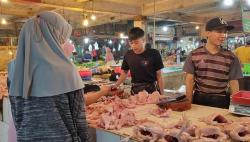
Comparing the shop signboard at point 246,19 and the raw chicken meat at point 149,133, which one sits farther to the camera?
the shop signboard at point 246,19

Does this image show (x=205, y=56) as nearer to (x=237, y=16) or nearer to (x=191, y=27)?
(x=237, y=16)

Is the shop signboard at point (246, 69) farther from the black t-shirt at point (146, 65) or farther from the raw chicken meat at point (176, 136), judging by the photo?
the raw chicken meat at point (176, 136)

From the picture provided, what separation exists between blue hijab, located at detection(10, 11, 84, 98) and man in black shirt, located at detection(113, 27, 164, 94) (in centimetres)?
195

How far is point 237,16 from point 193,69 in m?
7.31

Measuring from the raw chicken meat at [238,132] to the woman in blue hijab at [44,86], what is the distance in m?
0.94

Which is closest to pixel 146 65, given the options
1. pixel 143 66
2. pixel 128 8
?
pixel 143 66

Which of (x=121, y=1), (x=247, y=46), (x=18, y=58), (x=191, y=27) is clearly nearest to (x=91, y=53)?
(x=121, y=1)

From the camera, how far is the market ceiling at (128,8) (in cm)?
596

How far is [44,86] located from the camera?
4.98ft

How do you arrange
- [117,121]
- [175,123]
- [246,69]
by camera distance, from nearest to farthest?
[175,123] < [117,121] < [246,69]

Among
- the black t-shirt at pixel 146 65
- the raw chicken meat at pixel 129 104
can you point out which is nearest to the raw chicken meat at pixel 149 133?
the raw chicken meat at pixel 129 104

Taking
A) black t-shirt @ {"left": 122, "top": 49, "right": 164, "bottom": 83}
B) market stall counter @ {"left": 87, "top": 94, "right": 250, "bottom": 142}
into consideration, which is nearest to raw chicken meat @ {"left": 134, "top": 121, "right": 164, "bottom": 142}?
market stall counter @ {"left": 87, "top": 94, "right": 250, "bottom": 142}

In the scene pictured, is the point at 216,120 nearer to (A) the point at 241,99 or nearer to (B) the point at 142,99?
(A) the point at 241,99

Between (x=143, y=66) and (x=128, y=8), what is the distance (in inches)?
155
